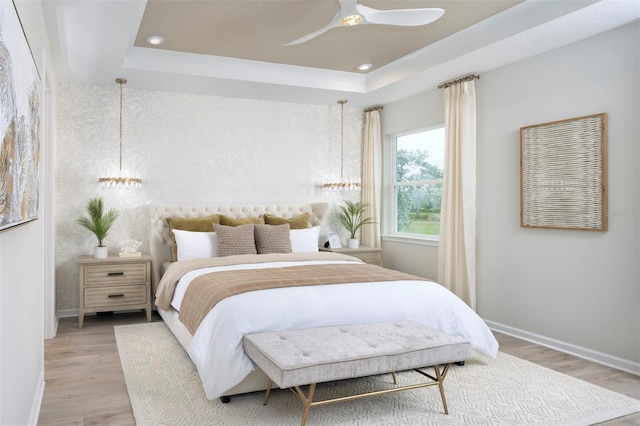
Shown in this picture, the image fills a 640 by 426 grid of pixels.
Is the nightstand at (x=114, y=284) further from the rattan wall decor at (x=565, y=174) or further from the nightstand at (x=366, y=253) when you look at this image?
the rattan wall decor at (x=565, y=174)

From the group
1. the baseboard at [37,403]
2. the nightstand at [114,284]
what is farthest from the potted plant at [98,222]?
the baseboard at [37,403]

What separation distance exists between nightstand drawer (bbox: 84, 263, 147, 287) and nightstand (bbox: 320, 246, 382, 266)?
2.14 m

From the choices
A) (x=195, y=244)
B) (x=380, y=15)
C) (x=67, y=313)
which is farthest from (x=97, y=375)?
(x=380, y=15)

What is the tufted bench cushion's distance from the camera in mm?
2424

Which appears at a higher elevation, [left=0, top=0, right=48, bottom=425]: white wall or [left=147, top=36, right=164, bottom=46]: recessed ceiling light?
[left=147, top=36, right=164, bottom=46]: recessed ceiling light

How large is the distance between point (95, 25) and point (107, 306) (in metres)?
2.60

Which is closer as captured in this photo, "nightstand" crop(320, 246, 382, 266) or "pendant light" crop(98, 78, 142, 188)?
"pendant light" crop(98, 78, 142, 188)

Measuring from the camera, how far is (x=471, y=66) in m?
4.59

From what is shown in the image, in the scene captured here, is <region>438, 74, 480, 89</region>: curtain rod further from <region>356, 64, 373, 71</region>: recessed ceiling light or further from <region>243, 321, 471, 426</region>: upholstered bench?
<region>243, 321, 471, 426</region>: upholstered bench

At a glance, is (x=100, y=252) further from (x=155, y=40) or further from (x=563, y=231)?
(x=563, y=231)

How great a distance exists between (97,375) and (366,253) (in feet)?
11.2

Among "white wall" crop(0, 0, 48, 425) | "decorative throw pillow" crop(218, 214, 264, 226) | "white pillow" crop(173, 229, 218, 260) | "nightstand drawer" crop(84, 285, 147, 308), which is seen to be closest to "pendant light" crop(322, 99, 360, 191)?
"decorative throw pillow" crop(218, 214, 264, 226)

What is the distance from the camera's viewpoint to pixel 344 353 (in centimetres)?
256

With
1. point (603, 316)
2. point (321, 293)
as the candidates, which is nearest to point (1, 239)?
point (321, 293)
